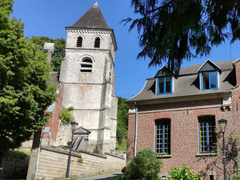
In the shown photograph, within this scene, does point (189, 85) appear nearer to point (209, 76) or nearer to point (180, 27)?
point (209, 76)

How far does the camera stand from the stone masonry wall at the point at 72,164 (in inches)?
603

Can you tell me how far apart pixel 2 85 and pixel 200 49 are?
11009mm

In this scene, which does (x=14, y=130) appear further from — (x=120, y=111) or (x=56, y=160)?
(x=120, y=111)

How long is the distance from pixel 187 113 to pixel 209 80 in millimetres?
2312

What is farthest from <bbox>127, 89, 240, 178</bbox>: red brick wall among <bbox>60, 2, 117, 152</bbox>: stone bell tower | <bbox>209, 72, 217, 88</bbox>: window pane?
<bbox>60, 2, 117, 152</bbox>: stone bell tower

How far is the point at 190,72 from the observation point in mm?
17062

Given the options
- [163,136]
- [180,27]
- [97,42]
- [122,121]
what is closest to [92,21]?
[97,42]

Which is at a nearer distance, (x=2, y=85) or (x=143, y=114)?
(x=2, y=85)

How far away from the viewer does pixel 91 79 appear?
1499 inches

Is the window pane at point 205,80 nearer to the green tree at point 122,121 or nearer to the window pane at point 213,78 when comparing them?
the window pane at point 213,78

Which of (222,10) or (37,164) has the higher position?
(222,10)

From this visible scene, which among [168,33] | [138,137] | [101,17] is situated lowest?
[138,137]


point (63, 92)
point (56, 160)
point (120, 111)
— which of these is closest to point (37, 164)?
point (56, 160)

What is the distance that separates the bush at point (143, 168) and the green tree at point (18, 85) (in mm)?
A: 6323
